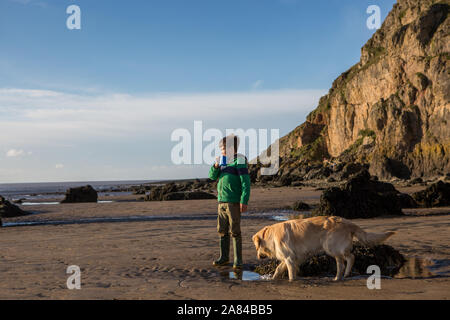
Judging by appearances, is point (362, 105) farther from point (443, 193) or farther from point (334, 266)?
A: point (334, 266)

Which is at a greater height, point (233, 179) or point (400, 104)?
point (400, 104)

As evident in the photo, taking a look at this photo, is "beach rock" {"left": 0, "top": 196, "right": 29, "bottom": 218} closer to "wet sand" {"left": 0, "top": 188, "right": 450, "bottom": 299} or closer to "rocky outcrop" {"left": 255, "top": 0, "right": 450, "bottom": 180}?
"wet sand" {"left": 0, "top": 188, "right": 450, "bottom": 299}

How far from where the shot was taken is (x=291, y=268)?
6.21 m

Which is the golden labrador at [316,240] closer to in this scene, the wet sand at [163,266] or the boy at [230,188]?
the wet sand at [163,266]

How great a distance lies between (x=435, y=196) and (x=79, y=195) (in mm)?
23958

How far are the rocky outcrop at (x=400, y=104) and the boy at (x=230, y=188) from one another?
51761 millimetres

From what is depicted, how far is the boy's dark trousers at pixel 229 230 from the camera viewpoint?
7.11 metres

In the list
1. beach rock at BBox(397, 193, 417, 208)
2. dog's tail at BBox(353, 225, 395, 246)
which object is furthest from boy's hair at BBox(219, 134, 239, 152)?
beach rock at BBox(397, 193, 417, 208)

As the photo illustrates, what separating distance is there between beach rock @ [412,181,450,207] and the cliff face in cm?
3849

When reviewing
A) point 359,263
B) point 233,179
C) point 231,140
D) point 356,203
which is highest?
point 231,140

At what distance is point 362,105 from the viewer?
3359 inches

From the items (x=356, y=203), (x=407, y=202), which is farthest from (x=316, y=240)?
(x=407, y=202)

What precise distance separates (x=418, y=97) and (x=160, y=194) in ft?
172
